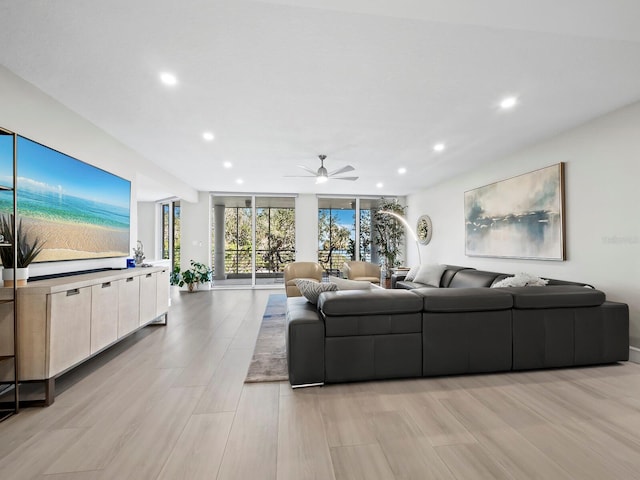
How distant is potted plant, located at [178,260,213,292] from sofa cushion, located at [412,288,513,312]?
5973 millimetres

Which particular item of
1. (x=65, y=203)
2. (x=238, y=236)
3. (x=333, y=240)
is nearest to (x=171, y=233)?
(x=238, y=236)

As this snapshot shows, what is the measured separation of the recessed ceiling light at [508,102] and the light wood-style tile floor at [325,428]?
2.52 m

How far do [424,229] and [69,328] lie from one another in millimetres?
6591

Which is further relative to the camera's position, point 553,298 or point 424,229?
point 424,229

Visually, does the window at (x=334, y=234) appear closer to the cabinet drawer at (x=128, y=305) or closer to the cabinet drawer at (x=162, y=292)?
the cabinet drawer at (x=162, y=292)

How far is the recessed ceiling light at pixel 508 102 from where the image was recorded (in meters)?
2.83

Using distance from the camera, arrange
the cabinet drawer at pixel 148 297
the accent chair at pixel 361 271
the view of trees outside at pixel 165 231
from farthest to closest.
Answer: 1. the view of trees outside at pixel 165 231
2. the accent chair at pixel 361 271
3. the cabinet drawer at pixel 148 297

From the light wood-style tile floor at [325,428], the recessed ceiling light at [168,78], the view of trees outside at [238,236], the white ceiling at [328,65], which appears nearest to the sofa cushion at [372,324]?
the light wood-style tile floor at [325,428]

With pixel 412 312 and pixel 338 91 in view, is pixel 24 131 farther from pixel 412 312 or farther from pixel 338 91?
pixel 412 312

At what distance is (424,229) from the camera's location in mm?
7145

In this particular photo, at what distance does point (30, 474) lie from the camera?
4.99 feet

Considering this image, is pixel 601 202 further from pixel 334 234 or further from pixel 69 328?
pixel 334 234

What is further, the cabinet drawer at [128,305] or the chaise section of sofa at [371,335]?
the cabinet drawer at [128,305]

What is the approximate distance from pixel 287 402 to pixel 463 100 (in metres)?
3.05
